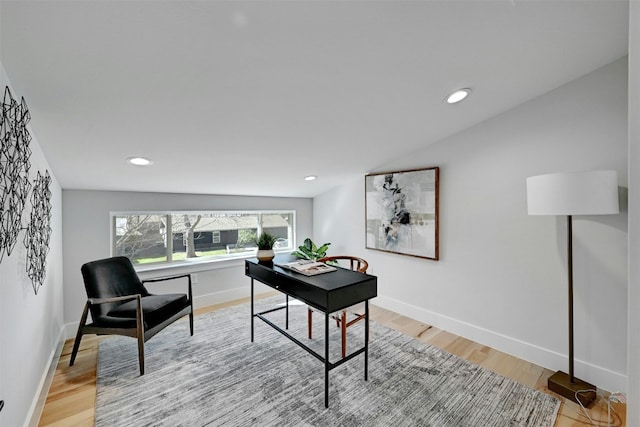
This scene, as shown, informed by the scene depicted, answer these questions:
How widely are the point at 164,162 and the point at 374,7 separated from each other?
2151 mm

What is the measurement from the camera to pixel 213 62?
139 centimetres

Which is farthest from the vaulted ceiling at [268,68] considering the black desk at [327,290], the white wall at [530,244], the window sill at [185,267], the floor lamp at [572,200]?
the window sill at [185,267]

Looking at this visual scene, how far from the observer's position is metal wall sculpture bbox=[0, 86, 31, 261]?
48.4 inches

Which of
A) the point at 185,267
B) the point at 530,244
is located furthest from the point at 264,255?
the point at 530,244

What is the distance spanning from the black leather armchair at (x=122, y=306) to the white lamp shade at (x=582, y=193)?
10.3 feet

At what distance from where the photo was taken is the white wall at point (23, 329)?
1306 mm

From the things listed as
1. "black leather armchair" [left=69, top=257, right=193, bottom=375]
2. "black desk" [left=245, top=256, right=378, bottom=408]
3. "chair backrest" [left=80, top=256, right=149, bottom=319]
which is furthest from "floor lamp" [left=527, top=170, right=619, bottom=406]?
"chair backrest" [left=80, top=256, right=149, bottom=319]

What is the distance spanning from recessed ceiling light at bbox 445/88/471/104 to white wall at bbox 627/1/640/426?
0.99 meters

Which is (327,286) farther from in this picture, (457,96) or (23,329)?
(23,329)

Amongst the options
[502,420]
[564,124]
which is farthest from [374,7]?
[502,420]

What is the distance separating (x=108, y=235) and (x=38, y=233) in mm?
1326

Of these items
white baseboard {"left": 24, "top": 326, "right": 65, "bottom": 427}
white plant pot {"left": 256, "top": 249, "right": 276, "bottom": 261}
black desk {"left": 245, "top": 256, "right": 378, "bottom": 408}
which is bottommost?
white baseboard {"left": 24, "top": 326, "right": 65, "bottom": 427}

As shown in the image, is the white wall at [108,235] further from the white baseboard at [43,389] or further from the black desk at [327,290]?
the black desk at [327,290]

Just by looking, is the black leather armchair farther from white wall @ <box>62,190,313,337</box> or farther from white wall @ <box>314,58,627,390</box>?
white wall @ <box>314,58,627,390</box>
